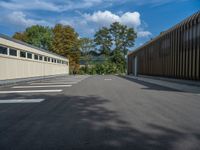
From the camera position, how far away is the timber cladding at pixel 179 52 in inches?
441

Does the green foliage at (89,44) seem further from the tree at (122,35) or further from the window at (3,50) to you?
the window at (3,50)

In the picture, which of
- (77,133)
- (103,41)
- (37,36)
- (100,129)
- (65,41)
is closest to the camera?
(77,133)

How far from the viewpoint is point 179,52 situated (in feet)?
44.0

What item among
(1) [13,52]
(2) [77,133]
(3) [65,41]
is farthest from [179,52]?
(3) [65,41]

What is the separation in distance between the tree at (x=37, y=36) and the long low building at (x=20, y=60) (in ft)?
81.7

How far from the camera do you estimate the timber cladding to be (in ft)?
36.8

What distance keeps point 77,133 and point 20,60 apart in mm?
12933

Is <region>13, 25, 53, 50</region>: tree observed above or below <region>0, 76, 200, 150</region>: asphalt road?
above

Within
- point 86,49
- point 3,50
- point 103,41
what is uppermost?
point 103,41

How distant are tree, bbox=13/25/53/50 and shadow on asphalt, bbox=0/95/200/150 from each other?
1666 inches

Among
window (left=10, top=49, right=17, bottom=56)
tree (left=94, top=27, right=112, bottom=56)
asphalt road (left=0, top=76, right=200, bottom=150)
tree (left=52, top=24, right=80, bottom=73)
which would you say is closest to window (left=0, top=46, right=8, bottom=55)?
window (left=10, top=49, right=17, bottom=56)

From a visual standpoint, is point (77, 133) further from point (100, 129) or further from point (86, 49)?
point (86, 49)

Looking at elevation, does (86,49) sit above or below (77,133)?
above

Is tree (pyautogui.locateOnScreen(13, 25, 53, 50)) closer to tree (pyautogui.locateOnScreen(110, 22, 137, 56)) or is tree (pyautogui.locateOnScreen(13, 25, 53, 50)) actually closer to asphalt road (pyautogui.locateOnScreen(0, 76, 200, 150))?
tree (pyautogui.locateOnScreen(110, 22, 137, 56))
